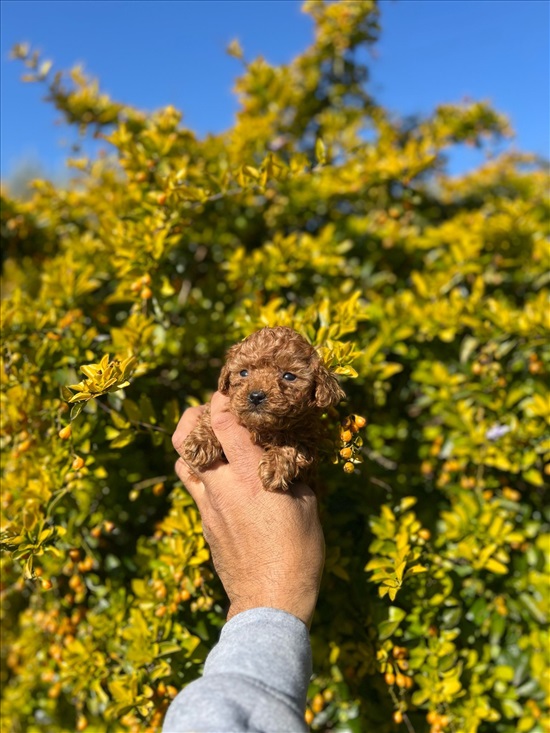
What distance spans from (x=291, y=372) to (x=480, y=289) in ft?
4.56

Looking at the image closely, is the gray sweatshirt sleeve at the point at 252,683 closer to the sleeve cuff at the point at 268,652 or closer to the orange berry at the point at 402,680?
the sleeve cuff at the point at 268,652

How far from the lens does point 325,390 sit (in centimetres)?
117

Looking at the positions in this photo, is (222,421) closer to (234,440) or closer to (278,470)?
(234,440)

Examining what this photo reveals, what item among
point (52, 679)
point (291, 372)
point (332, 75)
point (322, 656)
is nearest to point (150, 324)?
point (291, 372)

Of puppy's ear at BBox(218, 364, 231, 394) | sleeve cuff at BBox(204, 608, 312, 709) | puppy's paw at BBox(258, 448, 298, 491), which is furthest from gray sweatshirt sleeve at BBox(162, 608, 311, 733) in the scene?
puppy's ear at BBox(218, 364, 231, 394)

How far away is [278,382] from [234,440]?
20cm

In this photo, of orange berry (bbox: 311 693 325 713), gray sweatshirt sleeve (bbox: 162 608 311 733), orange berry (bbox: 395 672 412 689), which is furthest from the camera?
orange berry (bbox: 311 693 325 713)

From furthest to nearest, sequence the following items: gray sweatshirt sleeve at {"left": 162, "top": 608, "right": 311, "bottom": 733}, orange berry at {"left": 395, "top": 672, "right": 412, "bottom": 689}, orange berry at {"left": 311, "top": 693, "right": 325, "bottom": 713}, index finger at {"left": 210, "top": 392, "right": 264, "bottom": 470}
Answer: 1. orange berry at {"left": 311, "top": 693, "right": 325, "bottom": 713}
2. orange berry at {"left": 395, "top": 672, "right": 412, "bottom": 689}
3. index finger at {"left": 210, "top": 392, "right": 264, "bottom": 470}
4. gray sweatshirt sleeve at {"left": 162, "top": 608, "right": 311, "bottom": 733}

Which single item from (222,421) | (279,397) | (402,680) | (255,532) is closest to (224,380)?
(222,421)

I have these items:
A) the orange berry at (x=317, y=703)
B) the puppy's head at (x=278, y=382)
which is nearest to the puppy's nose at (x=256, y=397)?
the puppy's head at (x=278, y=382)

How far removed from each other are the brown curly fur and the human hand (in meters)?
0.04

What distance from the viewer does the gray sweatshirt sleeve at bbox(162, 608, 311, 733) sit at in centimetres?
87

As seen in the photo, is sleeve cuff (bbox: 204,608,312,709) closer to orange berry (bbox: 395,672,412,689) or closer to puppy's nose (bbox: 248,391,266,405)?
puppy's nose (bbox: 248,391,266,405)

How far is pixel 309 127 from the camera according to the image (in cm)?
400
